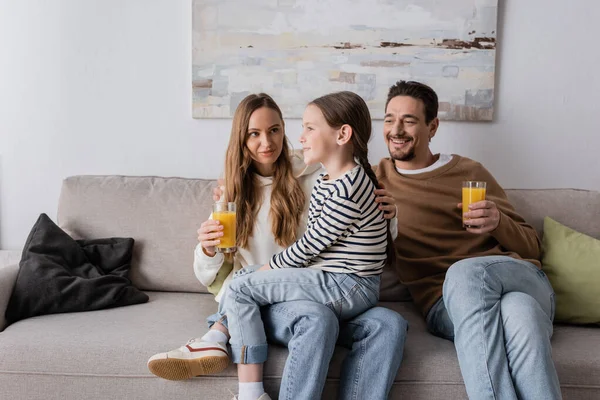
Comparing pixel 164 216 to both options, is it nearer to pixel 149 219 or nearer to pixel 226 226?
pixel 149 219

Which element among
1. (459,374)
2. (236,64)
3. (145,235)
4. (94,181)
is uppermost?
(236,64)

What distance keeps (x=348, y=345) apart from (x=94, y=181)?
4.34ft

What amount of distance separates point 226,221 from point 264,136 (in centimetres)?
37

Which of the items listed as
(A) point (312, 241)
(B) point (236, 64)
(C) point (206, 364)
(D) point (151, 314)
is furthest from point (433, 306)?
(B) point (236, 64)

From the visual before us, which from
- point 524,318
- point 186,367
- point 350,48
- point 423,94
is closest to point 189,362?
point 186,367

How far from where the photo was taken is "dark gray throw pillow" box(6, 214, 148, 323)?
212cm

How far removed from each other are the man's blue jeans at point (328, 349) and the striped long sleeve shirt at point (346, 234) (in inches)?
5.8

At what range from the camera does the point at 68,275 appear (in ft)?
7.23

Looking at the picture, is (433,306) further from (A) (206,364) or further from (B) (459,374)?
(A) (206,364)

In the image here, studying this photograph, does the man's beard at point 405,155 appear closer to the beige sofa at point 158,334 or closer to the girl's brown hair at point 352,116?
the girl's brown hair at point 352,116

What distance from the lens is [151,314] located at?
2.16m

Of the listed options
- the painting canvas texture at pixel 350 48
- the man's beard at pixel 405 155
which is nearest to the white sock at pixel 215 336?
the man's beard at pixel 405 155

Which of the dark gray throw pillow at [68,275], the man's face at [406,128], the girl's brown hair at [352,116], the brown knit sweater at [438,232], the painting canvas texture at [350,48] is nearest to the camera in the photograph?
the girl's brown hair at [352,116]

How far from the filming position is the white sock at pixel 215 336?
1852mm
